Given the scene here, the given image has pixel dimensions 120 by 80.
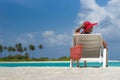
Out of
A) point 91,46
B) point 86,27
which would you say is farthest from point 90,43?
point 86,27

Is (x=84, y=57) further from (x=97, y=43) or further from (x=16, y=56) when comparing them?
(x=16, y=56)

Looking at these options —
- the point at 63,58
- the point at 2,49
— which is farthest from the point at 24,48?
the point at 63,58

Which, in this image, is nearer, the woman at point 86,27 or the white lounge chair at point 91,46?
the white lounge chair at point 91,46

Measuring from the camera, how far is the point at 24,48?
5172 centimetres

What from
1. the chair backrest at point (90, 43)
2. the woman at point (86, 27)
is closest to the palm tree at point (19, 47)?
the woman at point (86, 27)

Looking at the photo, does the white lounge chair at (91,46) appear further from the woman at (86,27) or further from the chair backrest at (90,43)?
the woman at (86,27)

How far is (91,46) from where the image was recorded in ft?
27.1

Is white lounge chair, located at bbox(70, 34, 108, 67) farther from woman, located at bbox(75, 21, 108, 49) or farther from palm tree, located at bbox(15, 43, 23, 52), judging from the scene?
palm tree, located at bbox(15, 43, 23, 52)

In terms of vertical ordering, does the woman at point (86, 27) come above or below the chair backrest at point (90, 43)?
above

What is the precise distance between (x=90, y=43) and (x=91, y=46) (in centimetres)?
9

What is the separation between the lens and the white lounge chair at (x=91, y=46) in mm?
8078

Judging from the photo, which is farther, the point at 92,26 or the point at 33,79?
the point at 92,26

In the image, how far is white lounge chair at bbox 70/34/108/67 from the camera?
808 centimetres

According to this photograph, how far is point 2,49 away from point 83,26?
44.8 metres
